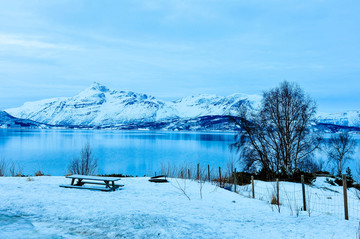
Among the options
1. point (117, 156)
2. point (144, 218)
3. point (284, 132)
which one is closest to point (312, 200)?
point (144, 218)

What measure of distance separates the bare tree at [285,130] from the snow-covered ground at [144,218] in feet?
53.7

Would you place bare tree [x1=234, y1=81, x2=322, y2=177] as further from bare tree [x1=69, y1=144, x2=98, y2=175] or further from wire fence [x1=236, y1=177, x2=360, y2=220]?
bare tree [x1=69, y1=144, x2=98, y2=175]

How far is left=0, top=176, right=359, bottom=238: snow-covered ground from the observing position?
5750 mm

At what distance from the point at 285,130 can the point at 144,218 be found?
70.0 ft

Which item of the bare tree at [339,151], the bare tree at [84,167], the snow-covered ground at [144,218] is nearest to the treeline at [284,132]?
the bare tree at [84,167]

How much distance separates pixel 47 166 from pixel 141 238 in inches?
1590

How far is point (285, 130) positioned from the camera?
2514 centimetres

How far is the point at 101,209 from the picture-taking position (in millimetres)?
7480

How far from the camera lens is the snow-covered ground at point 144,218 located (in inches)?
226

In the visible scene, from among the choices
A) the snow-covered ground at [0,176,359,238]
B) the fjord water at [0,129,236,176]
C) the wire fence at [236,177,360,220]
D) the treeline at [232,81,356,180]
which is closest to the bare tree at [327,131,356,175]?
the fjord water at [0,129,236,176]

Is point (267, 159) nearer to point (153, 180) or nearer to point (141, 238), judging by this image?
point (153, 180)

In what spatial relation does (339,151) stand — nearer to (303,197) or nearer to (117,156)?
(117,156)

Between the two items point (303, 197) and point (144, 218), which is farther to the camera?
point (303, 197)

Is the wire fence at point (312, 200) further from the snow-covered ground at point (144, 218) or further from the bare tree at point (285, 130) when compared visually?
the bare tree at point (285, 130)
